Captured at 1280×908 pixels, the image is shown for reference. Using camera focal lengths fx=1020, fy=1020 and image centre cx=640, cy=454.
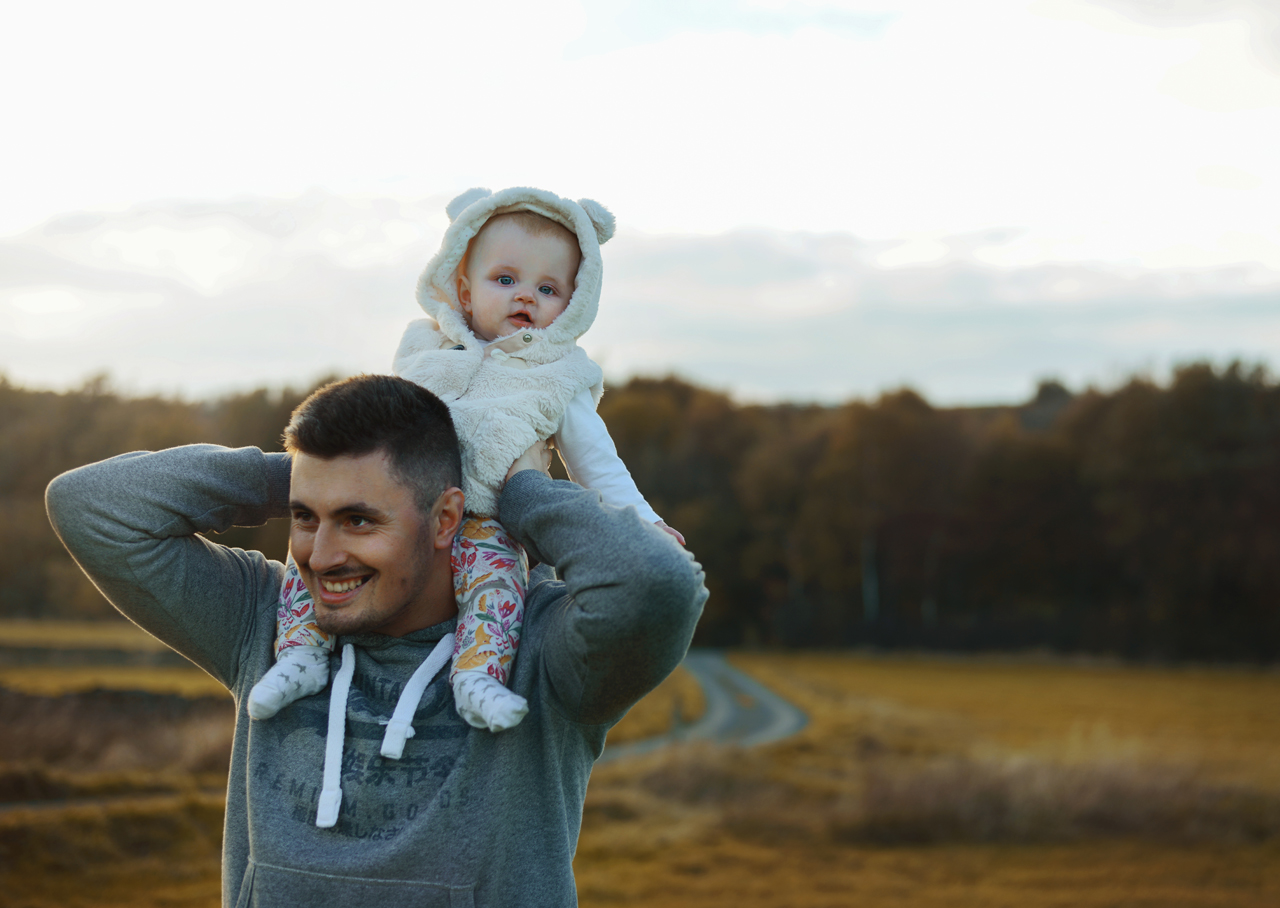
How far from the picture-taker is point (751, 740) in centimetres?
2359

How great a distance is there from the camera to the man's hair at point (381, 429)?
2.00 m

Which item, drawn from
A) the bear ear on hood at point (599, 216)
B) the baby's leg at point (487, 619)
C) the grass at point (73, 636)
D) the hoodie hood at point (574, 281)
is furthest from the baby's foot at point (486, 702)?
Answer: the grass at point (73, 636)

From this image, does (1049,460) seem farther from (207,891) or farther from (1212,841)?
(207,891)

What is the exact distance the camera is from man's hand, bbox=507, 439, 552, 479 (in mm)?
2305

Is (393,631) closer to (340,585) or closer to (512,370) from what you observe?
(340,585)

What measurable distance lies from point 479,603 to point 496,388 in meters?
0.55

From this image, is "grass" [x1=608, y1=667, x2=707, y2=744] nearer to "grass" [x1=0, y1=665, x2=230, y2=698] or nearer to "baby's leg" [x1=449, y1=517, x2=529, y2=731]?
"grass" [x1=0, y1=665, x2=230, y2=698]

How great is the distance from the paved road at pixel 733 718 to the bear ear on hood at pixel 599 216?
19142 millimetres

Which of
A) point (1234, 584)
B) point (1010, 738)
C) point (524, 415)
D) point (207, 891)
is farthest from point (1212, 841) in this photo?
point (1234, 584)

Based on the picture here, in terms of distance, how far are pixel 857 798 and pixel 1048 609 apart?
26.9 metres

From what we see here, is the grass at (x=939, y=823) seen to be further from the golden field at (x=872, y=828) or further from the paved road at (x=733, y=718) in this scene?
the paved road at (x=733, y=718)

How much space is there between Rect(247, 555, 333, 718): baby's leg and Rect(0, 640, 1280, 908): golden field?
10174 millimetres

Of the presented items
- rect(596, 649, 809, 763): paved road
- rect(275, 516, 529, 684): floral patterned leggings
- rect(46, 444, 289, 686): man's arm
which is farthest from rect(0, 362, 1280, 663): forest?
rect(275, 516, 529, 684): floral patterned leggings

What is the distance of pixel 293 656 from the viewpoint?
211 centimetres
